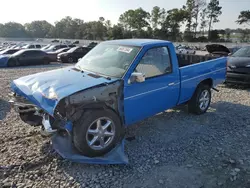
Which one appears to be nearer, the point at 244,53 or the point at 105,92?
the point at 105,92

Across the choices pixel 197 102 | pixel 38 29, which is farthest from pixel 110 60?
pixel 38 29

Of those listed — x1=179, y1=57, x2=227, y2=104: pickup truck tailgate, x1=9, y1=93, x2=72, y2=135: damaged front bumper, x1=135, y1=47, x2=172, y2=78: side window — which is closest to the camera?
x1=9, y1=93, x2=72, y2=135: damaged front bumper

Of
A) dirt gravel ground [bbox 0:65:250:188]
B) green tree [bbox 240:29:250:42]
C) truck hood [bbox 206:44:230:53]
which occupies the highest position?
green tree [bbox 240:29:250:42]

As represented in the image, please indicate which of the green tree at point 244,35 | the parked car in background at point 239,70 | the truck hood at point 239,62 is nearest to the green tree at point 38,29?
the green tree at point 244,35

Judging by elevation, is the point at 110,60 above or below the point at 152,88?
above

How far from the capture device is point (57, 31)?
359 feet

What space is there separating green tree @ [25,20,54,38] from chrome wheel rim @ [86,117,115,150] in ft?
382

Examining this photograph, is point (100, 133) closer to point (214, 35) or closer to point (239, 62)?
point (239, 62)

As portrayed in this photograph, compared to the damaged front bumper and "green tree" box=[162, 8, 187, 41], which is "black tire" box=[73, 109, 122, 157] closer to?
the damaged front bumper

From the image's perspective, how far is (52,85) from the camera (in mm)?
3590

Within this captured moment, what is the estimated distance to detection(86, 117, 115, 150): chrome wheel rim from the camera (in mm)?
3482

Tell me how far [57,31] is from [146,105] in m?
114

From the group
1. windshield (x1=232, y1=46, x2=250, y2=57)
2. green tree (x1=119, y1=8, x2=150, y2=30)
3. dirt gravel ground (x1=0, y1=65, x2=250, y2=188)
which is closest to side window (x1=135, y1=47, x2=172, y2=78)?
dirt gravel ground (x1=0, y1=65, x2=250, y2=188)

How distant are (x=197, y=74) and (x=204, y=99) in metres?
0.78
